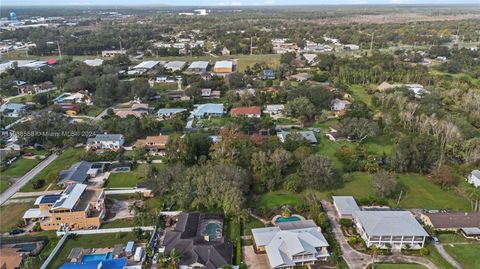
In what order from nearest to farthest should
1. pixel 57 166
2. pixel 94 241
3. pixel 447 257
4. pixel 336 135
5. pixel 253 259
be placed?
pixel 253 259
pixel 447 257
pixel 94 241
pixel 57 166
pixel 336 135

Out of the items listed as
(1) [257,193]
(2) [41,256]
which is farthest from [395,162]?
(2) [41,256]

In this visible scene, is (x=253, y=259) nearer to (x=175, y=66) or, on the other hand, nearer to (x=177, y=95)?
(x=177, y=95)

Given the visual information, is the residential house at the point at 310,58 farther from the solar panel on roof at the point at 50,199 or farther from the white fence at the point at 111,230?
the solar panel on roof at the point at 50,199

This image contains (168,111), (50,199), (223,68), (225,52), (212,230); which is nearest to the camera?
(212,230)

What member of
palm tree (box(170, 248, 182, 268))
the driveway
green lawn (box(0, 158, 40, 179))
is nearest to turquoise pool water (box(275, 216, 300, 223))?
the driveway

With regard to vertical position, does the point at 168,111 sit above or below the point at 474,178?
above

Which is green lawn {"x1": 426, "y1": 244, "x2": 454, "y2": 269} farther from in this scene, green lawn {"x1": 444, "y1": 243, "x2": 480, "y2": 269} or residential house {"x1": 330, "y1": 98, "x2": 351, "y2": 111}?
residential house {"x1": 330, "y1": 98, "x2": 351, "y2": 111}

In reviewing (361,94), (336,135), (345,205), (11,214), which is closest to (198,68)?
(361,94)

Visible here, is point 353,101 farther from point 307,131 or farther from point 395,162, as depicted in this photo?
point 395,162
